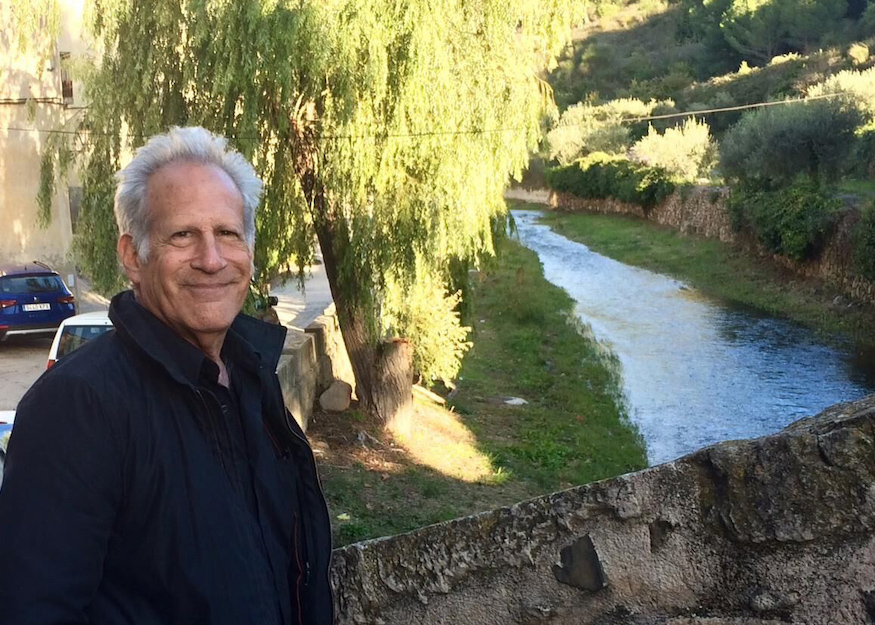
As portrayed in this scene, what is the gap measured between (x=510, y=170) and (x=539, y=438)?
13.1 ft

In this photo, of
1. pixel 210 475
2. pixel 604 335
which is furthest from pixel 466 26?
pixel 604 335

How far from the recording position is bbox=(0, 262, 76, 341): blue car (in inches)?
655

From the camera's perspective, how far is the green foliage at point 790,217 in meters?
24.8

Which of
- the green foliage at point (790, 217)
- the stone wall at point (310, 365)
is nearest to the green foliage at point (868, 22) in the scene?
the green foliage at point (790, 217)

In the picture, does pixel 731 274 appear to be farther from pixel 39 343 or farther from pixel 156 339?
pixel 156 339

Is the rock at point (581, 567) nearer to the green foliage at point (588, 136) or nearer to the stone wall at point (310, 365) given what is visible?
the stone wall at point (310, 365)

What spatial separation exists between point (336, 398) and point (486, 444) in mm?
2032

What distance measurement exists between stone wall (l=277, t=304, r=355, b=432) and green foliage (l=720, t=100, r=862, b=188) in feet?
62.4

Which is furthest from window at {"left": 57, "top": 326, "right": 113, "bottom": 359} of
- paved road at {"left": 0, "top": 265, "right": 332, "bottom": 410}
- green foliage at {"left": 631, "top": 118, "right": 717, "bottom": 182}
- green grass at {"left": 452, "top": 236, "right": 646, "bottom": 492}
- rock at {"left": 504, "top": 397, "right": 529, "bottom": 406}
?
green foliage at {"left": 631, "top": 118, "right": 717, "bottom": 182}

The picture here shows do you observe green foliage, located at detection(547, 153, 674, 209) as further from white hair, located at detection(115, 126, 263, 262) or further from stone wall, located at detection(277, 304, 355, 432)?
white hair, located at detection(115, 126, 263, 262)

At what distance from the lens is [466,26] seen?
9.95 m

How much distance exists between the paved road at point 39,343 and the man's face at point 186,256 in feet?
33.4

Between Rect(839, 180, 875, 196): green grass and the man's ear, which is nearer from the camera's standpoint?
the man's ear

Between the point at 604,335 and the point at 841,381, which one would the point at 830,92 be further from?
the point at 841,381
